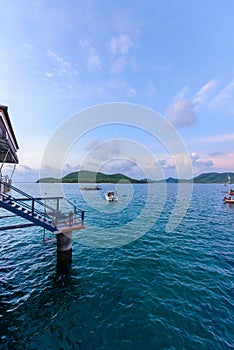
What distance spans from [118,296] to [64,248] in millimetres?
5085

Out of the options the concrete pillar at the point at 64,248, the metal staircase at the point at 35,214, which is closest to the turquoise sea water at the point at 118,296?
the concrete pillar at the point at 64,248

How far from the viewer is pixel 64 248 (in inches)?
464

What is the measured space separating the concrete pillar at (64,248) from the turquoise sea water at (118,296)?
0.66 metres

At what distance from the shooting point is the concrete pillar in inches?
459

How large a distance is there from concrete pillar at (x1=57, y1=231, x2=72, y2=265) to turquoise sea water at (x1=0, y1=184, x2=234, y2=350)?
66cm

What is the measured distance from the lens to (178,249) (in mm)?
14969

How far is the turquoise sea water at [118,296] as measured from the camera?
6473 millimetres

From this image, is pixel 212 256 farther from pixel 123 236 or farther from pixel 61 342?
pixel 61 342

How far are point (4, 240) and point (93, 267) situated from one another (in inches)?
433

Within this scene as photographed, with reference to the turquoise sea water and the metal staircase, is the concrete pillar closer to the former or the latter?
the turquoise sea water

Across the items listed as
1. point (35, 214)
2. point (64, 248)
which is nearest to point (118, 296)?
point (64, 248)

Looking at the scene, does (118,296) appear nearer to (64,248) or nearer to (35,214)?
(64,248)

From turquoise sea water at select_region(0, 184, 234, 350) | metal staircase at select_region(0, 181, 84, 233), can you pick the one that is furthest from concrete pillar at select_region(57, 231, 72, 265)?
metal staircase at select_region(0, 181, 84, 233)

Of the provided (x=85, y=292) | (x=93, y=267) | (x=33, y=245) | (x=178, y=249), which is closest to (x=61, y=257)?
(x=93, y=267)
